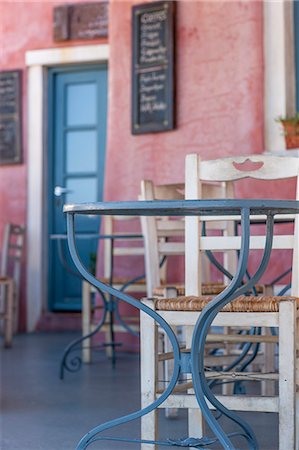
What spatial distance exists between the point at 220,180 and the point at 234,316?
495 millimetres

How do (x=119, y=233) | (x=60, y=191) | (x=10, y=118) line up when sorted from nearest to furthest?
1. (x=119, y=233)
2. (x=60, y=191)
3. (x=10, y=118)

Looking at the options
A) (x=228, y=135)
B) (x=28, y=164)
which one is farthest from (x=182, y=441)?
(x=28, y=164)

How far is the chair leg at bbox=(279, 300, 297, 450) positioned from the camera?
2.38 m

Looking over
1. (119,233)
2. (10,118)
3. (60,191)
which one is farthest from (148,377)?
(10,118)

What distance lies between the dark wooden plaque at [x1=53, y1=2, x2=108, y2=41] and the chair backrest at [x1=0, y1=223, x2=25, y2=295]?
1696 mm

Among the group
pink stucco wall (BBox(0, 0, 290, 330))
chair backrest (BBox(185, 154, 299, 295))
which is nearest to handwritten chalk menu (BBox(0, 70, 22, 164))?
pink stucco wall (BBox(0, 0, 290, 330))

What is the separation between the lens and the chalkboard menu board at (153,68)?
604 centimetres

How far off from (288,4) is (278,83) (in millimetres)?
558

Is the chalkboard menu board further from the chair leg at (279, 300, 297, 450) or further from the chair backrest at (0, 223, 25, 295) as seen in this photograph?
the chair leg at (279, 300, 297, 450)

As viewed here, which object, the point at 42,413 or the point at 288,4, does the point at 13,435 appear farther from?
the point at 288,4

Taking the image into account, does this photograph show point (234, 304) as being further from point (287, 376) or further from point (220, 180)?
point (220, 180)

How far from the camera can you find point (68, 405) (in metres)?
3.79

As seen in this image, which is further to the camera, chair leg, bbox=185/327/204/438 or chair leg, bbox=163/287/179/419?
chair leg, bbox=163/287/179/419

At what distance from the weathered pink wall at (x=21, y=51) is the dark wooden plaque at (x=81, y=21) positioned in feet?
0.30
